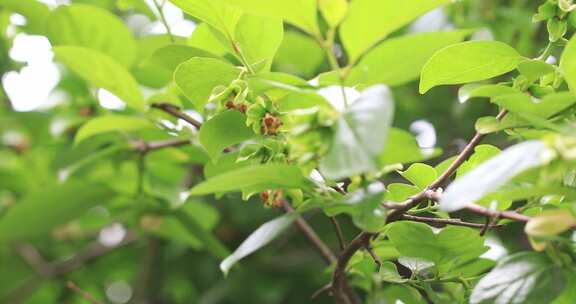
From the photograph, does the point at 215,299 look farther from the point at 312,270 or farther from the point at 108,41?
the point at 108,41

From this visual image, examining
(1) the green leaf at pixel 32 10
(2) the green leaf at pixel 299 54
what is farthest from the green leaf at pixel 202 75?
(2) the green leaf at pixel 299 54

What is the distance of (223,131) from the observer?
0.65 m

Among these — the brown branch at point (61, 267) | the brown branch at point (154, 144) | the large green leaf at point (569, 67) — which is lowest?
the brown branch at point (61, 267)

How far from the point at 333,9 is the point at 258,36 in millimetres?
143

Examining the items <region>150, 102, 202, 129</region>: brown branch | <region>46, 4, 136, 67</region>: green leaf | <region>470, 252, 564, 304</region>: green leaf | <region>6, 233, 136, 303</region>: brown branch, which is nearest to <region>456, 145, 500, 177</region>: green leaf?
<region>470, 252, 564, 304</region>: green leaf

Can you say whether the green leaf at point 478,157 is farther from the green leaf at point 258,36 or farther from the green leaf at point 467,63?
the green leaf at point 258,36

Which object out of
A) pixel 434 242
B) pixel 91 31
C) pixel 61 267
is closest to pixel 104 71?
pixel 91 31

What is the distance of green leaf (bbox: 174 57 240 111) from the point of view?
618mm

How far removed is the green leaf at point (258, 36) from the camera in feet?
2.15

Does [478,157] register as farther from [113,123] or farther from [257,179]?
[113,123]

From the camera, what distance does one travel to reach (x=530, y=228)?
48cm

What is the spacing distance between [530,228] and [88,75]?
0.60 metres

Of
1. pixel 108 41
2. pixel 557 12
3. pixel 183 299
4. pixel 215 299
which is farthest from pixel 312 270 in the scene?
pixel 557 12

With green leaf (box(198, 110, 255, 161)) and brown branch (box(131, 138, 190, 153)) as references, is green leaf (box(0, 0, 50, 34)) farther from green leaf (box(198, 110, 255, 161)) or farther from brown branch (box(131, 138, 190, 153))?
green leaf (box(198, 110, 255, 161))
